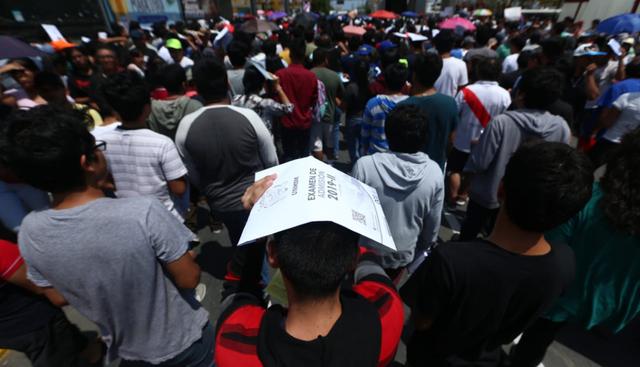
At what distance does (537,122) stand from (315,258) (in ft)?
8.26

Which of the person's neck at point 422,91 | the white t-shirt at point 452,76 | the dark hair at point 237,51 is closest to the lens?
the person's neck at point 422,91

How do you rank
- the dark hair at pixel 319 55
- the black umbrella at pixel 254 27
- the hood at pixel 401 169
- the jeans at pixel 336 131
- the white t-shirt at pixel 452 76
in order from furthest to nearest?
the black umbrella at pixel 254 27
the jeans at pixel 336 131
the dark hair at pixel 319 55
the white t-shirt at pixel 452 76
the hood at pixel 401 169

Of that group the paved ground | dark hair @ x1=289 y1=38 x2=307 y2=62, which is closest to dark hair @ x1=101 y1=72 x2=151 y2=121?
the paved ground

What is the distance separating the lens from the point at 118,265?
127cm

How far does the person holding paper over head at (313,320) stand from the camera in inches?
34.7

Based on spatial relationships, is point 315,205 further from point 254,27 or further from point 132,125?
point 254,27

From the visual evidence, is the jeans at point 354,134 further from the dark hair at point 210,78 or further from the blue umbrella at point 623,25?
the blue umbrella at point 623,25

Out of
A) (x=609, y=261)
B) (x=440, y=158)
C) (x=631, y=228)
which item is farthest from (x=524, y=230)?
(x=440, y=158)

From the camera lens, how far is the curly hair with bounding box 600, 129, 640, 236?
1357 mm

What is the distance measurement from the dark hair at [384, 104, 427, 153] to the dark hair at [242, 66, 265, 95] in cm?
186

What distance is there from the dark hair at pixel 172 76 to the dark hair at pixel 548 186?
10.5ft

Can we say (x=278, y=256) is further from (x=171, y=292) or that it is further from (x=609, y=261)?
(x=609, y=261)

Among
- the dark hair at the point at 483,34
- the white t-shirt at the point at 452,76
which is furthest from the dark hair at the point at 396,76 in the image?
the dark hair at the point at 483,34

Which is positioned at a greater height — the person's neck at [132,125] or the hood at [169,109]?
the person's neck at [132,125]
